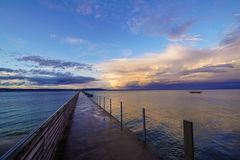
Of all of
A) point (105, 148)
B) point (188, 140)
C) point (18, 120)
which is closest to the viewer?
point (188, 140)

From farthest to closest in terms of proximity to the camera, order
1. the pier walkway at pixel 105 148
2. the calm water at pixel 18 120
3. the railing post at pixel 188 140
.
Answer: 1. the calm water at pixel 18 120
2. the pier walkway at pixel 105 148
3. the railing post at pixel 188 140

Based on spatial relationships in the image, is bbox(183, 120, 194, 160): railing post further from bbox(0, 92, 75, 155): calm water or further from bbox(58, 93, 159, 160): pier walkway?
bbox(0, 92, 75, 155): calm water

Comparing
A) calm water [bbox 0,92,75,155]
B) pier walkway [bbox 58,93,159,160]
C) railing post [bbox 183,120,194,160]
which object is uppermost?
railing post [bbox 183,120,194,160]

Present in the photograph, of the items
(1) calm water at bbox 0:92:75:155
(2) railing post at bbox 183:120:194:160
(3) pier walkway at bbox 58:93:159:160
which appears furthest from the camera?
(1) calm water at bbox 0:92:75:155

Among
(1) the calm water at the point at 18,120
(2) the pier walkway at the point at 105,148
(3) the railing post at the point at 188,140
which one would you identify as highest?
(3) the railing post at the point at 188,140

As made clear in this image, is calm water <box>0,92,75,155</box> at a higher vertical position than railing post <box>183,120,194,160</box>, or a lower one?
lower

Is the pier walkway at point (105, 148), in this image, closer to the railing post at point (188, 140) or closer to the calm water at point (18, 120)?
the railing post at point (188, 140)

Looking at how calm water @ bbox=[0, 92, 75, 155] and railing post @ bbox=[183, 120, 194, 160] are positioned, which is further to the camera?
calm water @ bbox=[0, 92, 75, 155]

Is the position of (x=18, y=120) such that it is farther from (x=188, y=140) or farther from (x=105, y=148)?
(x=188, y=140)

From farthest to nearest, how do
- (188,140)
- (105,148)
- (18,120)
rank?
(18,120) → (105,148) → (188,140)

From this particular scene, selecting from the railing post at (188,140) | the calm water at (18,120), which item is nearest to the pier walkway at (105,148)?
the railing post at (188,140)

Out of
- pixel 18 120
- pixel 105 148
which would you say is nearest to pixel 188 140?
pixel 105 148

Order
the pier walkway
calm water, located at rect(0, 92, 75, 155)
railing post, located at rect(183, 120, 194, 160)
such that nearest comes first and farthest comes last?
railing post, located at rect(183, 120, 194, 160)
the pier walkway
calm water, located at rect(0, 92, 75, 155)

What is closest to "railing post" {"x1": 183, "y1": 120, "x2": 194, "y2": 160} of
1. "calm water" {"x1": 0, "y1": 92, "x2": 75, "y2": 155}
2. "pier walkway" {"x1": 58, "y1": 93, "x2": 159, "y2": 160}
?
"pier walkway" {"x1": 58, "y1": 93, "x2": 159, "y2": 160}
